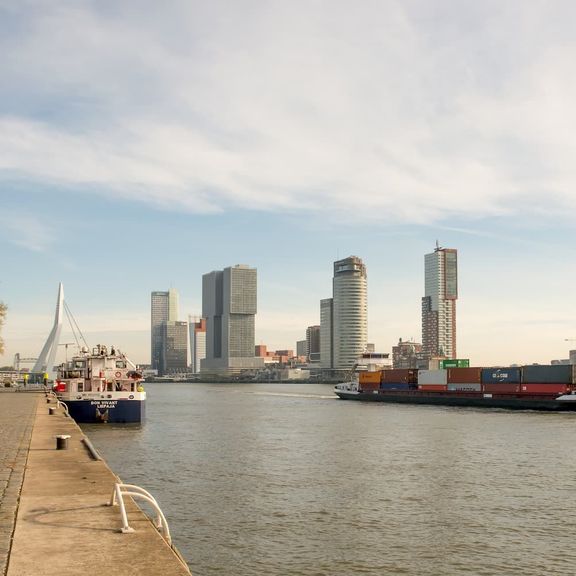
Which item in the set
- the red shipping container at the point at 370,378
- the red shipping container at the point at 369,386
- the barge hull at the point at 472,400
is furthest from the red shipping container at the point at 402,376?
the barge hull at the point at 472,400

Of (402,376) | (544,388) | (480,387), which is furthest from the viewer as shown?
(402,376)

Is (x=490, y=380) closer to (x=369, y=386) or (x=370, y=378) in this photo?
(x=369, y=386)

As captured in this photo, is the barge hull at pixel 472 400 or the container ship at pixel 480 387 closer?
the barge hull at pixel 472 400

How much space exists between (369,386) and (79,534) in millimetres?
128388

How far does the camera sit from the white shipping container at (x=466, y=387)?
114250mm

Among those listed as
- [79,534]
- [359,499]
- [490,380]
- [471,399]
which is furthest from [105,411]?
[490,380]

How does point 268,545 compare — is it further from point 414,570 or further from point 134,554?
point 134,554

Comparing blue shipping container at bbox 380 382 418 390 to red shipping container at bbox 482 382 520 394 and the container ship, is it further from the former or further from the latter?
red shipping container at bbox 482 382 520 394

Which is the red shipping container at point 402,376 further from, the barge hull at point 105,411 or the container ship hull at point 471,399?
the barge hull at point 105,411

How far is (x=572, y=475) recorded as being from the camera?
37156 mm

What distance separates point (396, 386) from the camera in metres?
133

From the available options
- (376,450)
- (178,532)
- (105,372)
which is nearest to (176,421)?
(105,372)

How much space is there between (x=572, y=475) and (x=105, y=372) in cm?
4571

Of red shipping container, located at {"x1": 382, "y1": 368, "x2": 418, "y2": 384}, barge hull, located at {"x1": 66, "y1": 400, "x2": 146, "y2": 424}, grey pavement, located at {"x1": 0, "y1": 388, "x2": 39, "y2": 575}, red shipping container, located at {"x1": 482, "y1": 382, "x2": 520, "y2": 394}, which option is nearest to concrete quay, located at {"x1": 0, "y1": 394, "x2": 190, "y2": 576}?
grey pavement, located at {"x1": 0, "y1": 388, "x2": 39, "y2": 575}
